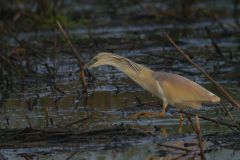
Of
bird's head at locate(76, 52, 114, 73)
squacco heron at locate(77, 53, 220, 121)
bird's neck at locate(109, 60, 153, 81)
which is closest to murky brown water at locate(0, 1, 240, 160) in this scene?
squacco heron at locate(77, 53, 220, 121)

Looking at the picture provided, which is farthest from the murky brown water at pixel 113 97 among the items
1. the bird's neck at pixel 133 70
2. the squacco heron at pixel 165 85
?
the bird's neck at pixel 133 70

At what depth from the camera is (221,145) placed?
468 cm

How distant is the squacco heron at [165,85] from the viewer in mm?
5867

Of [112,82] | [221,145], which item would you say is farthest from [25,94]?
[221,145]

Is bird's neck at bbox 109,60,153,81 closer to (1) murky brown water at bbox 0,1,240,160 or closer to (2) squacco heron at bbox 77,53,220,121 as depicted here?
(2) squacco heron at bbox 77,53,220,121

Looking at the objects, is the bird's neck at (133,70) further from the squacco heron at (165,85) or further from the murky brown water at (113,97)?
the murky brown water at (113,97)

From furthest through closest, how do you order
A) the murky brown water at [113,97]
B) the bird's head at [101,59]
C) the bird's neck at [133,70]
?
the bird's neck at [133,70]
the bird's head at [101,59]
the murky brown water at [113,97]

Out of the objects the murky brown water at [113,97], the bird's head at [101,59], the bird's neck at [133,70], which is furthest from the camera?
the bird's neck at [133,70]

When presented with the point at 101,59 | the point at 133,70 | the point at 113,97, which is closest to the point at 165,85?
the point at 133,70

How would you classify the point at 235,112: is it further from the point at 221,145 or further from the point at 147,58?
the point at 147,58

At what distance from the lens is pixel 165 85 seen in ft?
19.4

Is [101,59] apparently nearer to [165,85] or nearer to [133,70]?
[133,70]

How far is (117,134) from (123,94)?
290 cm

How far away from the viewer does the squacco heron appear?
231 inches
